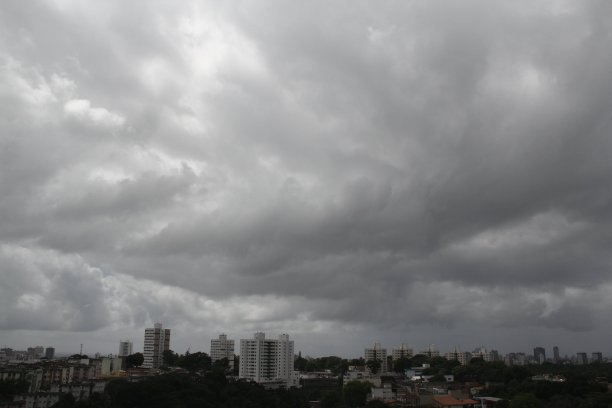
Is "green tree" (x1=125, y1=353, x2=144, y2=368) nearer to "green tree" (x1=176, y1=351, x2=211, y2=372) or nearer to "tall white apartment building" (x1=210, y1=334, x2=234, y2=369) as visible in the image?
"green tree" (x1=176, y1=351, x2=211, y2=372)

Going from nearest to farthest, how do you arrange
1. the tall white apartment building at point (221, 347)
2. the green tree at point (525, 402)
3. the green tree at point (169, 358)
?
1. the green tree at point (525, 402)
2. the green tree at point (169, 358)
3. the tall white apartment building at point (221, 347)

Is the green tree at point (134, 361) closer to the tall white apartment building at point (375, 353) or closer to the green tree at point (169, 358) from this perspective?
the green tree at point (169, 358)

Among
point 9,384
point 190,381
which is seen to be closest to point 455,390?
point 190,381

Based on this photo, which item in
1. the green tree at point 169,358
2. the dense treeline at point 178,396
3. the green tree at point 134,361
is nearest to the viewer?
the dense treeline at point 178,396

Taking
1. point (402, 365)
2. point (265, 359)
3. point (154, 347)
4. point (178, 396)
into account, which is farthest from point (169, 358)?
point (178, 396)

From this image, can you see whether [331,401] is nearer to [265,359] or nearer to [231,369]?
[265,359]

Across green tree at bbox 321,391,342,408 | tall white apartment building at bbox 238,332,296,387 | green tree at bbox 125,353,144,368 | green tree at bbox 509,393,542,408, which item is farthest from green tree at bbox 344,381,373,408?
green tree at bbox 125,353,144,368

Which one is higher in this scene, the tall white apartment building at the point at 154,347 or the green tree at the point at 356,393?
the tall white apartment building at the point at 154,347

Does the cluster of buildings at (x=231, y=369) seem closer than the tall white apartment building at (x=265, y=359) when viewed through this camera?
Yes

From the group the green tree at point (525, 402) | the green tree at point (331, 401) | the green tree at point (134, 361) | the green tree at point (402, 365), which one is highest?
the green tree at point (134, 361)

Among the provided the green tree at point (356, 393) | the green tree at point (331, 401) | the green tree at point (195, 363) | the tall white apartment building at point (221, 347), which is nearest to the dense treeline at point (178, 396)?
the green tree at point (331, 401)
